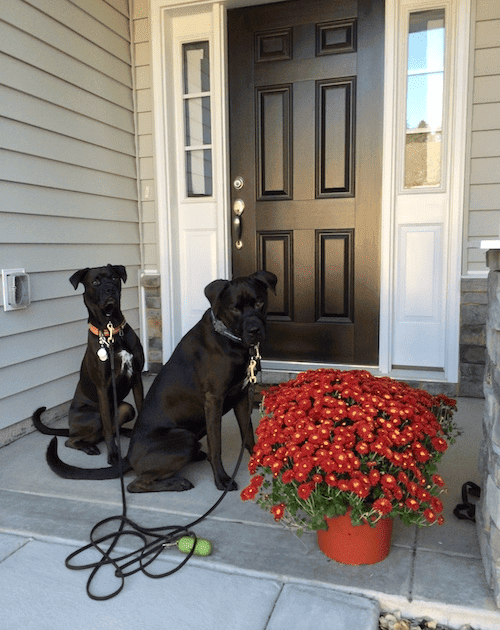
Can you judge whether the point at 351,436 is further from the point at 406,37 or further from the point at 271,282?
the point at 406,37

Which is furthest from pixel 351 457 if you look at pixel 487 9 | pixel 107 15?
pixel 107 15

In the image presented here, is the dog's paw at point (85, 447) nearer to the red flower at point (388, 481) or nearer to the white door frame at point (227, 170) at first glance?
the white door frame at point (227, 170)

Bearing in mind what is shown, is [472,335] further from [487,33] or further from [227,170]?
[227,170]

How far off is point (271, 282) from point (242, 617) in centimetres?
120

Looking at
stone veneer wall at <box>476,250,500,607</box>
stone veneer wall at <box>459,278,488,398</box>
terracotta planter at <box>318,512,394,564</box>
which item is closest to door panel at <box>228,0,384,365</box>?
stone veneer wall at <box>459,278,488,398</box>

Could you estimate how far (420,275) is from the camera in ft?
10.5

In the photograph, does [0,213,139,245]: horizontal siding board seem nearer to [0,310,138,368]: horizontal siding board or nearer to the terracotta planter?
[0,310,138,368]: horizontal siding board

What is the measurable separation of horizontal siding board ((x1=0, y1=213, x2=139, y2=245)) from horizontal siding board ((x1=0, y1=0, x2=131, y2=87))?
3.15ft

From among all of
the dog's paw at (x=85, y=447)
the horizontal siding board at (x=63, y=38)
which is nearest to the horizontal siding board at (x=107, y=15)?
the horizontal siding board at (x=63, y=38)

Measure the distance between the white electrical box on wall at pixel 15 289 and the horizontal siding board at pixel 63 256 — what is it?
44 mm

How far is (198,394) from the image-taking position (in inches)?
85.4

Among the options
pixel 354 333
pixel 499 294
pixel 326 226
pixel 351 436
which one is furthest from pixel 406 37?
pixel 351 436

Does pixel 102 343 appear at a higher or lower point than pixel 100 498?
higher

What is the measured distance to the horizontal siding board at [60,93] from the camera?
2.65m
